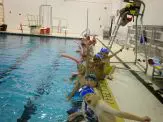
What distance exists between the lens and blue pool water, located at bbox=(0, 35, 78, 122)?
3658 mm

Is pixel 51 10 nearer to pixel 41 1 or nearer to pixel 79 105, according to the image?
pixel 41 1

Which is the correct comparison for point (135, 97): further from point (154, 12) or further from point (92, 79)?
point (154, 12)

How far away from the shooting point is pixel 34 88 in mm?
4859

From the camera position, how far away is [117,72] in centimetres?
515

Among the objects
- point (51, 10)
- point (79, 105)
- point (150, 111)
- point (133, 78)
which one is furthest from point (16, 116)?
point (51, 10)

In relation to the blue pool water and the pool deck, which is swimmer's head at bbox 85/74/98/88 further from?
the blue pool water

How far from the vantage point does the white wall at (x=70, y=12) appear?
19.3 m

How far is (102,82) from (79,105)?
592mm

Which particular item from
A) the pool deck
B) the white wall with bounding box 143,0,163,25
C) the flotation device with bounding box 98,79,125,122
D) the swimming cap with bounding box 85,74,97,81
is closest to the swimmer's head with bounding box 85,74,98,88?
the swimming cap with bounding box 85,74,97,81

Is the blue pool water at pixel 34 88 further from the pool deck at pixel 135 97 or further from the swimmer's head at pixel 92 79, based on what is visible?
the pool deck at pixel 135 97

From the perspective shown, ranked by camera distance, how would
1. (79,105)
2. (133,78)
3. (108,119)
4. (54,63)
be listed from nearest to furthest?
(108,119) → (79,105) → (133,78) → (54,63)

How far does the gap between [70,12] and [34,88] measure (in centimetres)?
1547

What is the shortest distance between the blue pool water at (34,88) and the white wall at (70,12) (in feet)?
40.1

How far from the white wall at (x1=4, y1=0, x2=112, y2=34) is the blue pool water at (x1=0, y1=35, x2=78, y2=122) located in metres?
12.2
